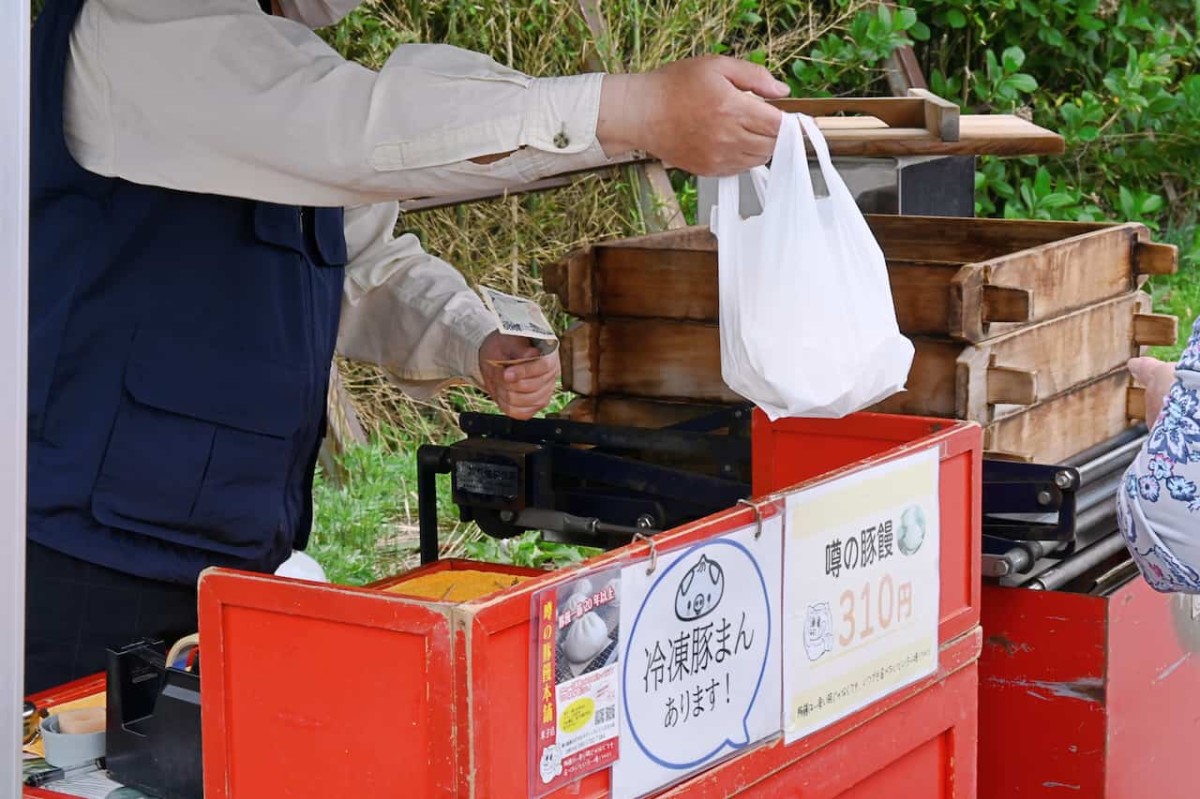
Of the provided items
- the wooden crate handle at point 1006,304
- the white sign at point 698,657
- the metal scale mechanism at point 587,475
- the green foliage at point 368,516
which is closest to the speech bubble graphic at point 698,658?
the white sign at point 698,657

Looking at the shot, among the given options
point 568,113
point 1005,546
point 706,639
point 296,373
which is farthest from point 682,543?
point 1005,546

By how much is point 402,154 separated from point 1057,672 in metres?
1.34

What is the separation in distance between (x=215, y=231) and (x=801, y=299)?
83cm

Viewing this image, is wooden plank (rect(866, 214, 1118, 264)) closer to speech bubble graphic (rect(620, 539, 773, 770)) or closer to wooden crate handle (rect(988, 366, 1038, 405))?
wooden crate handle (rect(988, 366, 1038, 405))

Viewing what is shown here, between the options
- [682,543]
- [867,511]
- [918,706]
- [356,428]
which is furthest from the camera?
[356,428]

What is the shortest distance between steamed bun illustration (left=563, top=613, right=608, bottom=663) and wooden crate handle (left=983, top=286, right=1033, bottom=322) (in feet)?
3.99

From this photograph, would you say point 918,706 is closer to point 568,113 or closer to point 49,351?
point 568,113

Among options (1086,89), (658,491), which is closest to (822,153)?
(658,491)

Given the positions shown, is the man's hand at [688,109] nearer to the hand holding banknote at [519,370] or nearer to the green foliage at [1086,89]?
the hand holding banknote at [519,370]

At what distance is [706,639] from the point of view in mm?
1669

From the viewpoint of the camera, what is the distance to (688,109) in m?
1.81

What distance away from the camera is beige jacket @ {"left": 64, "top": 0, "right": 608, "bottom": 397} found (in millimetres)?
1787

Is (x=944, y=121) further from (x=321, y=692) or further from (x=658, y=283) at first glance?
(x=321, y=692)

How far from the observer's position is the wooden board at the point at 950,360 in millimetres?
2521
